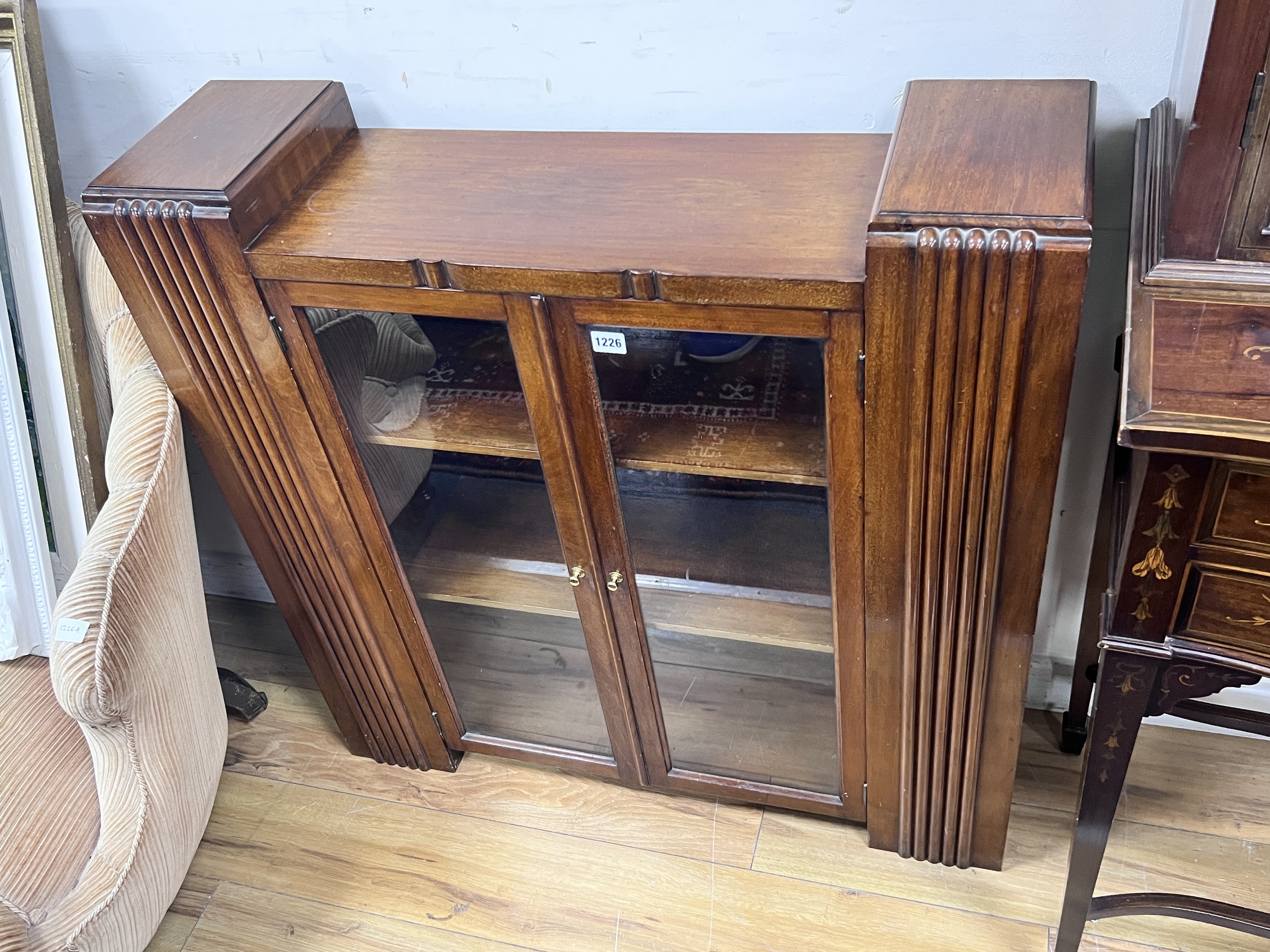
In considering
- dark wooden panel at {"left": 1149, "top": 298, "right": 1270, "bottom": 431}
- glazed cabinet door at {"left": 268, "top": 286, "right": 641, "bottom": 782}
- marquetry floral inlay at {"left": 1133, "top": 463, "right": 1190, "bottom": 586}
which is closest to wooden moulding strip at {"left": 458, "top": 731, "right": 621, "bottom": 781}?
glazed cabinet door at {"left": 268, "top": 286, "right": 641, "bottom": 782}

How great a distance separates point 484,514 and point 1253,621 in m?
0.79

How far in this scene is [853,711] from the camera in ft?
4.00

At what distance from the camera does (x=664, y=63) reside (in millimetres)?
1114

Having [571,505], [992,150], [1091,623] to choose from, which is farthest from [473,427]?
[1091,623]

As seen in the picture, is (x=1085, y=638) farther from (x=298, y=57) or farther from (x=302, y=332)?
(x=298, y=57)

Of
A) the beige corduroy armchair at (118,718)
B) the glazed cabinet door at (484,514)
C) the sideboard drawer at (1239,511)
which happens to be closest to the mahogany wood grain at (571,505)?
the glazed cabinet door at (484,514)

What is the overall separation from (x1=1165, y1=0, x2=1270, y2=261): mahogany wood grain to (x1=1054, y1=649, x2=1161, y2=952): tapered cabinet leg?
354mm

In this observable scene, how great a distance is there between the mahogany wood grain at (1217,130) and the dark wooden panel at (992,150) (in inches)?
2.8

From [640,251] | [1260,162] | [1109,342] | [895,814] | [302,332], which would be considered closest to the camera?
[1260,162]

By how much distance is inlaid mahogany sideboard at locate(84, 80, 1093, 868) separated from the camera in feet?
2.87

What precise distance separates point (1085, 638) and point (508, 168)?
3.02 feet

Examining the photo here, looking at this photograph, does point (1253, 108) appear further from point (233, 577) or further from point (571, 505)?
point (233, 577)

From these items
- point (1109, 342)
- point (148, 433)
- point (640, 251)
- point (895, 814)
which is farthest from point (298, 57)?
point (895, 814)

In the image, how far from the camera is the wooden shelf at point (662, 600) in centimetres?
118
